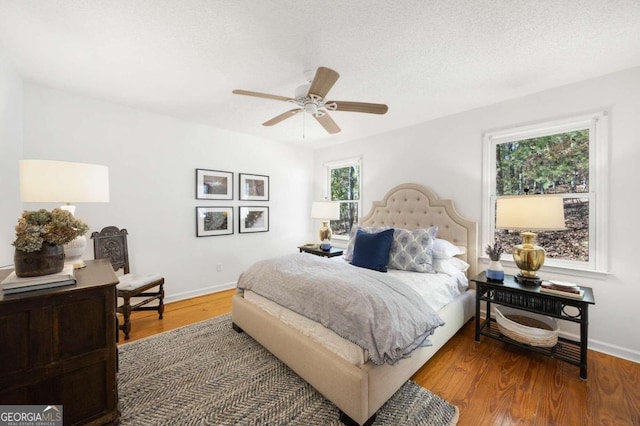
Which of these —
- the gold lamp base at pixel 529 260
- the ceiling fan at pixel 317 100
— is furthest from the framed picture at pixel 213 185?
the gold lamp base at pixel 529 260

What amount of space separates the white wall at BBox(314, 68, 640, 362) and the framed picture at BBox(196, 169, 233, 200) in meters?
2.61

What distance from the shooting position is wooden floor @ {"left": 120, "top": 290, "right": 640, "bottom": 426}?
1.62 metres

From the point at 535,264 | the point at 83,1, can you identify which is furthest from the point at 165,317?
the point at 535,264

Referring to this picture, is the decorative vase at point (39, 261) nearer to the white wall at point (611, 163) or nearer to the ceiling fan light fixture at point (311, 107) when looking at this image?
the ceiling fan light fixture at point (311, 107)

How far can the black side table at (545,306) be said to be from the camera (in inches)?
77.1

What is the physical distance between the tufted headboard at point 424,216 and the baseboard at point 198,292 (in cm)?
242

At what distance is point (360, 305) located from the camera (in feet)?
5.20

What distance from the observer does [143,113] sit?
10.7 feet

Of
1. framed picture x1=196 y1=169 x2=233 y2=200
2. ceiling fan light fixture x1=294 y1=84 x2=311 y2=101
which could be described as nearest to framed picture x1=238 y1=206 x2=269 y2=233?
framed picture x1=196 y1=169 x2=233 y2=200

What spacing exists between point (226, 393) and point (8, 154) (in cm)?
266

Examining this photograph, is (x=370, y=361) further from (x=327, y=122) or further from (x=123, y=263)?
(x=123, y=263)

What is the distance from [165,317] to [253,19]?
10.4ft

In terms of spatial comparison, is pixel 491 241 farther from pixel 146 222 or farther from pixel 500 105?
pixel 146 222

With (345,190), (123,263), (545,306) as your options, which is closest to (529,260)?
(545,306)
